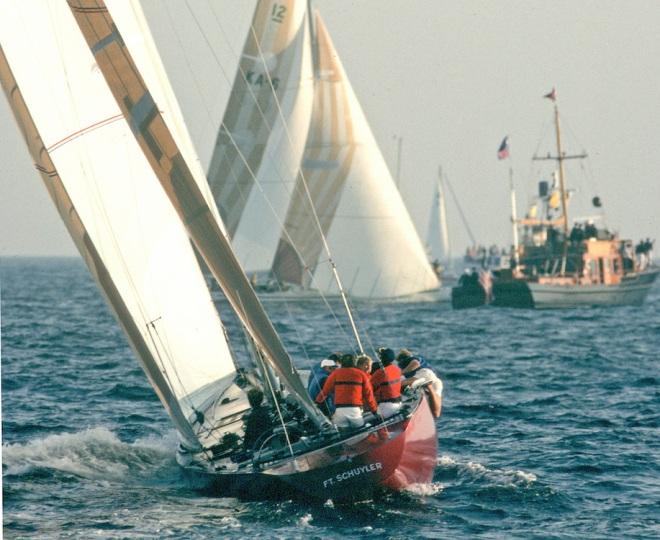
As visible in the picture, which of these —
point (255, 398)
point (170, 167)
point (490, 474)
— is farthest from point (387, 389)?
point (170, 167)

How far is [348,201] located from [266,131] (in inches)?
182

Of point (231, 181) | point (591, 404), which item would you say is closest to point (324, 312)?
point (231, 181)

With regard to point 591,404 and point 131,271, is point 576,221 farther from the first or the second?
point 131,271

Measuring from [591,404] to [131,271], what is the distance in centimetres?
1125

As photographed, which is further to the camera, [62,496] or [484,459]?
[484,459]

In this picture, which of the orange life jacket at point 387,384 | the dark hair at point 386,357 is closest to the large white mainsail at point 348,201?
the dark hair at point 386,357

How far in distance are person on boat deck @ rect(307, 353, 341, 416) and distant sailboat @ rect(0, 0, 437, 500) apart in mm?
292

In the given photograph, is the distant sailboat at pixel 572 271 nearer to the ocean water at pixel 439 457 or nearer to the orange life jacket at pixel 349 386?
the ocean water at pixel 439 457

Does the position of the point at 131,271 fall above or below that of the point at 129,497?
above

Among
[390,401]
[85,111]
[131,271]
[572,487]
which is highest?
[85,111]

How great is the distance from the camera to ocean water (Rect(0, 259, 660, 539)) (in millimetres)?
13961

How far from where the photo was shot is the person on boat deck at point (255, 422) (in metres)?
16.0

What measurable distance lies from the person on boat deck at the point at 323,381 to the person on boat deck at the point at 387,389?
60cm

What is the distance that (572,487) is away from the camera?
52.8ft
